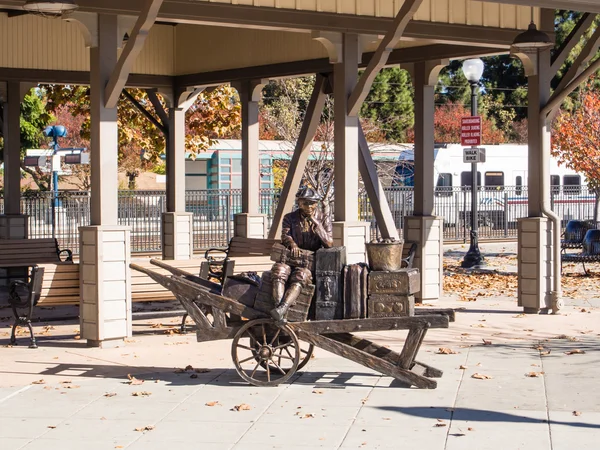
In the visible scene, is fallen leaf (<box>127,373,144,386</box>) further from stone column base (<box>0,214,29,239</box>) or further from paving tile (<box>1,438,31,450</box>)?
stone column base (<box>0,214,29,239</box>)

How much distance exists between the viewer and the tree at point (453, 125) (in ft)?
180

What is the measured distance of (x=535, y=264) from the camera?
1518cm

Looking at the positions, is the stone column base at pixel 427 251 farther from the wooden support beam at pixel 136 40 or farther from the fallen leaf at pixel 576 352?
the wooden support beam at pixel 136 40

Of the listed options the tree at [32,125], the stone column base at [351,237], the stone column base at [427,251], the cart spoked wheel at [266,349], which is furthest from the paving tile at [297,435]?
the tree at [32,125]

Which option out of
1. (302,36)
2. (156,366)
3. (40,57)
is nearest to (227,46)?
(302,36)

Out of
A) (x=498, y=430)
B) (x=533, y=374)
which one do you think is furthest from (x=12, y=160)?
(x=498, y=430)

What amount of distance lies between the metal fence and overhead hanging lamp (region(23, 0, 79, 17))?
1333cm

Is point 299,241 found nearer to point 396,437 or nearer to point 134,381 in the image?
point 134,381

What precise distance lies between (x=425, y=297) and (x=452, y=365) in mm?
5422

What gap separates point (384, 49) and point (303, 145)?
496cm

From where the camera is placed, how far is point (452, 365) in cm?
1096

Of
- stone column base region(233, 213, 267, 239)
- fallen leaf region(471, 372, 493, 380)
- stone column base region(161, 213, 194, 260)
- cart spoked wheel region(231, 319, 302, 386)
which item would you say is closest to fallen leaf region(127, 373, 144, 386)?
cart spoked wheel region(231, 319, 302, 386)

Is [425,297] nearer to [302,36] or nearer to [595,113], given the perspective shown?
[302,36]

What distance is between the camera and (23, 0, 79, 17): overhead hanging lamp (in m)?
11.0
